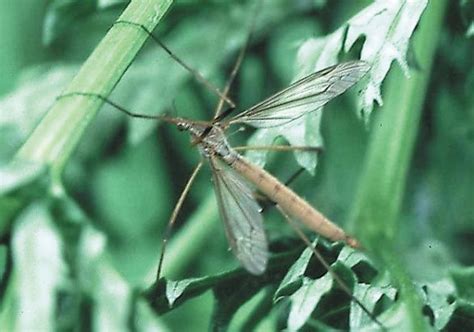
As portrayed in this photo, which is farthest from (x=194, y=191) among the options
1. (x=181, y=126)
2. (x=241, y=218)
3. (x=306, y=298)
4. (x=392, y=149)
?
(x=306, y=298)

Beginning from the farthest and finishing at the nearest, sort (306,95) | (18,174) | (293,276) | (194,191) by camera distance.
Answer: (194,191) → (306,95) → (293,276) → (18,174)

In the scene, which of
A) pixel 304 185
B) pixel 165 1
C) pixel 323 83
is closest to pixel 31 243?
pixel 165 1

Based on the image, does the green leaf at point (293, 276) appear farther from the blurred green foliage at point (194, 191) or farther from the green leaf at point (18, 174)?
the green leaf at point (18, 174)

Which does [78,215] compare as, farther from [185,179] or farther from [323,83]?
[185,179]

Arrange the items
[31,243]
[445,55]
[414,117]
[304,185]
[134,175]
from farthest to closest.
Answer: [134,175], [304,185], [445,55], [414,117], [31,243]

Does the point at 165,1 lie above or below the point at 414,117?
above

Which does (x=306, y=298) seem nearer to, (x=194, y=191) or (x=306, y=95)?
(x=306, y=95)
